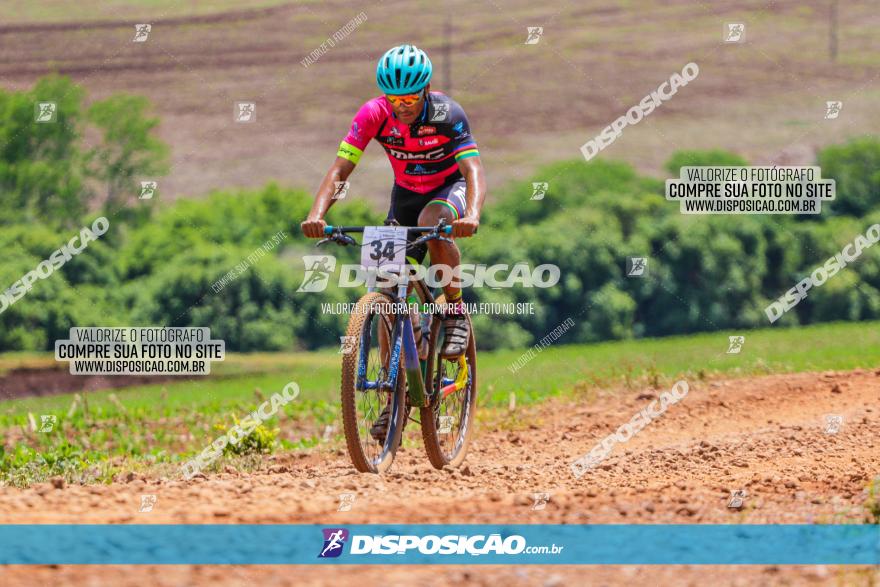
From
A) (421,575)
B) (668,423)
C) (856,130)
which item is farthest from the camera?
(856,130)

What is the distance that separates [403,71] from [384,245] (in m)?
1.28

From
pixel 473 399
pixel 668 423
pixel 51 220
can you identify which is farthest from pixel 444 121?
pixel 51 220

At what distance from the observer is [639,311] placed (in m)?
22.7

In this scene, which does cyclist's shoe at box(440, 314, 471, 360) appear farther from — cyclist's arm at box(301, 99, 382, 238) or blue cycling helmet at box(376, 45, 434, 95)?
blue cycling helmet at box(376, 45, 434, 95)

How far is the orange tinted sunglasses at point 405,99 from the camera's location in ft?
28.2

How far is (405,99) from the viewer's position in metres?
8.61

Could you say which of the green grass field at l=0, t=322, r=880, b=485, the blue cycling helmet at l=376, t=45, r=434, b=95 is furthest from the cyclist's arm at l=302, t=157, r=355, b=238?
the green grass field at l=0, t=322, r=880, b=485

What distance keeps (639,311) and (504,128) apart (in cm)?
649

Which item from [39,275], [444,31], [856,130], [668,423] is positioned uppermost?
[444,31]

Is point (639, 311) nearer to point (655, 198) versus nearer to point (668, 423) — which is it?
point (655, 198)

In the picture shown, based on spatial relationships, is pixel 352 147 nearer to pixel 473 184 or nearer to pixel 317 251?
pixel 473 184

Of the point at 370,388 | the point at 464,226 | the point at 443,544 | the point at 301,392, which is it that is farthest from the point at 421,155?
the point at 301,392

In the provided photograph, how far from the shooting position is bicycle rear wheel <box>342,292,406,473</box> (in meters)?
8.01

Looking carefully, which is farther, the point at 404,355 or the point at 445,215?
the point at 445,215
